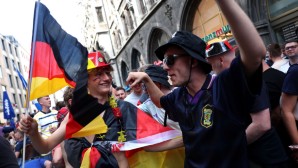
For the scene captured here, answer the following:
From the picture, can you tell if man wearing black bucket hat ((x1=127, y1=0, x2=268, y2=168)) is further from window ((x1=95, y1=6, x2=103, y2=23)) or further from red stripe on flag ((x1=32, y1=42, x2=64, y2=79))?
window ((x1=95, y1=6, x2=103, y2=23))

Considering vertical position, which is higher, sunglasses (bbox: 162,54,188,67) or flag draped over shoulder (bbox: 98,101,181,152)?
sunglasses (bbox: 162,54,188,67)

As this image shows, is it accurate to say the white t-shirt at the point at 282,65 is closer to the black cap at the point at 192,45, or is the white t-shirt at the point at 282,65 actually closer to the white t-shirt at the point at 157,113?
the white t-shirt at the point at 157,113

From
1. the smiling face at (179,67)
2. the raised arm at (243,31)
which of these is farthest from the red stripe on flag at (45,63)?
the raised arm at (243,31)

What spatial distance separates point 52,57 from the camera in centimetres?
282

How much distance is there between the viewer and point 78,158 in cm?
284

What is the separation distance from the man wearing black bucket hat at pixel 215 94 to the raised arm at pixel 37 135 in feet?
2.87

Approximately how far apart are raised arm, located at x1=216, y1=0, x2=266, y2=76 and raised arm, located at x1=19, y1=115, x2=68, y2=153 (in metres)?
1.74

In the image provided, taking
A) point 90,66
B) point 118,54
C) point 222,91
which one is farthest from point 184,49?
point 118,54

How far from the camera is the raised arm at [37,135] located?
2.47m

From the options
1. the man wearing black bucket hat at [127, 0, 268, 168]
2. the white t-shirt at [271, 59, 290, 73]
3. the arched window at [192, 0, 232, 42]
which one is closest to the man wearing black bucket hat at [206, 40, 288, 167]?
the man wearing black bucket hat at [127, 0, 268, 168]

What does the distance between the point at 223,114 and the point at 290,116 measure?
1.31m

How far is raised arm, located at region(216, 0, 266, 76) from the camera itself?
1625 mm

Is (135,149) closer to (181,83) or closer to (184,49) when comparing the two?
(181,83)

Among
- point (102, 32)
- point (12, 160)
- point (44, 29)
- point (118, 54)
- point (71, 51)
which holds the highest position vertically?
point (102, 32)
